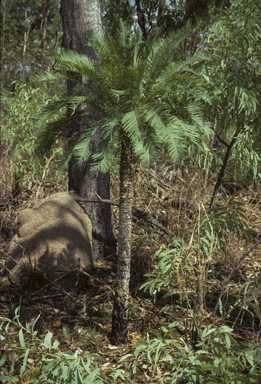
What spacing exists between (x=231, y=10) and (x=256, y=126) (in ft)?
4.97

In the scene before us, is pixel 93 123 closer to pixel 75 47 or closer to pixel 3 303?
pixel 75 47

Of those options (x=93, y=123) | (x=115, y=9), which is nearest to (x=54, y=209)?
(x=93, y=123)

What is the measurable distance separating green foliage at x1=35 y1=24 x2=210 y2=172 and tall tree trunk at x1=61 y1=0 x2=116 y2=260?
1.24m

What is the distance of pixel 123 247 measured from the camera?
97.0 inches

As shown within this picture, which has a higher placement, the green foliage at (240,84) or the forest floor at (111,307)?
the green foliage at (240,84)

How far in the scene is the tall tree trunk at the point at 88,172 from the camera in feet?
11.8

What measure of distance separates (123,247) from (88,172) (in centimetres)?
149

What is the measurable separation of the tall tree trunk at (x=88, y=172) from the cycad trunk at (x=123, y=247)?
3.74 ft

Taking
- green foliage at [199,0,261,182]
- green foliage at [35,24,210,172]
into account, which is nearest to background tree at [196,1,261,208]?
green foliage at [199,0,261,182]

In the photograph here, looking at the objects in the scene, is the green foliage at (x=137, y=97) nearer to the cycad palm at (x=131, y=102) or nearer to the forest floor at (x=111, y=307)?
the cycad palm at (x=131, y=102)

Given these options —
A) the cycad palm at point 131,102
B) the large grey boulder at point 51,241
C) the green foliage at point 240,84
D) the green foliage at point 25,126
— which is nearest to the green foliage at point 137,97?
the cycad palm at point 131,102

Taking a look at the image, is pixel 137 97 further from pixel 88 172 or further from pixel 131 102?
pixel 88 172

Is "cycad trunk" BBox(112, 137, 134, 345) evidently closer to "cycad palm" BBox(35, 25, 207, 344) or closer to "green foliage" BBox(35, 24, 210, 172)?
"cycad palm" BBox(35, 25, 207, 344)

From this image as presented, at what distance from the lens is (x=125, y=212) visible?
2416 mm
